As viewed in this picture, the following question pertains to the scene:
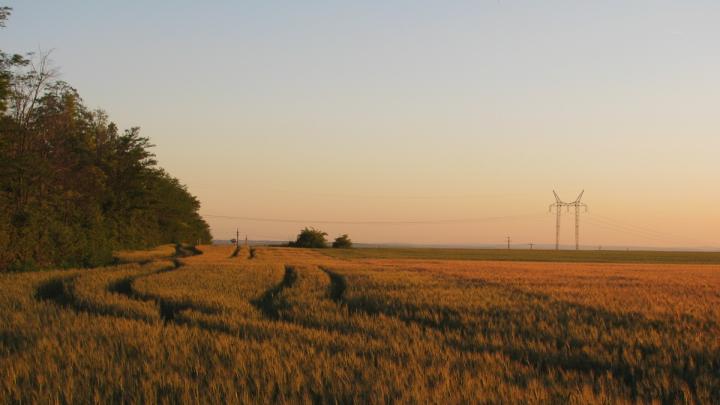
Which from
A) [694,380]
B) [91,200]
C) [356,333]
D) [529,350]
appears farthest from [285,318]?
[91,200]

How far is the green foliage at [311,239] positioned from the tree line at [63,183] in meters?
48.9

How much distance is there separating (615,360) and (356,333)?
12.2ft

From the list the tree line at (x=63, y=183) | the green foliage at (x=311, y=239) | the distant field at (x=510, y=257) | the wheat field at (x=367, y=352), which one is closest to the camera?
the wheat field at (x=367, y=352)

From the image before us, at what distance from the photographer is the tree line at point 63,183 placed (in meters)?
30.7

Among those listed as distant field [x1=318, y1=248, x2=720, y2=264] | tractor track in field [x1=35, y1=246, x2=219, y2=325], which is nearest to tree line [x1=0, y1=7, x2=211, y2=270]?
tractor track in field [x1=35, y1=246, x2=219, y2=325]

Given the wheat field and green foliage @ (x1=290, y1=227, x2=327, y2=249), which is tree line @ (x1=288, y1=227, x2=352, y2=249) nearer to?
green foliage @ (x1=290, y1=227, x2=327, y2=249)

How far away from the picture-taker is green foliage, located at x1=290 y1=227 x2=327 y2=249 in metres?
112

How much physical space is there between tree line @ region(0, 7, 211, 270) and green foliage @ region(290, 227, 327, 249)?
48874 millimetres

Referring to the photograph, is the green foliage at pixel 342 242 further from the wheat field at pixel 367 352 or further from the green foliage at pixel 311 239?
the wheat field at pixel 367 352

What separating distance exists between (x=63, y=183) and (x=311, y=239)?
7161 centimetres

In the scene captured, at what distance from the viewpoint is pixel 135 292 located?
16781 millimetres

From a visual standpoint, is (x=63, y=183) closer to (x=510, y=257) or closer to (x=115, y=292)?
(x=115, y=292)

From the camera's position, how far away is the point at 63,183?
1667 inches

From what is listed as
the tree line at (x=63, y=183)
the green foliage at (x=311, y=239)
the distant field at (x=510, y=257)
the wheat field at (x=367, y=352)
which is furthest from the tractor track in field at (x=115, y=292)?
the green foliage at (x=311, y=239)
